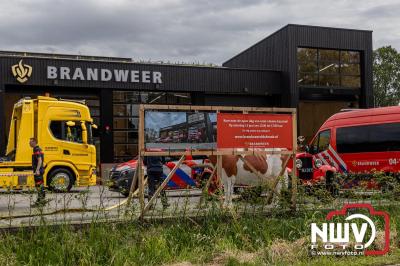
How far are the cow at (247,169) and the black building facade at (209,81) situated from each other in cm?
1996

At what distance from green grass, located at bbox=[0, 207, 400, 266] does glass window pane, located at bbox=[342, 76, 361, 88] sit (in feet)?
91.6

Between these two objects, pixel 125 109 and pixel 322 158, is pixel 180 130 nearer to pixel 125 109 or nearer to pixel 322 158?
pixel 322 158

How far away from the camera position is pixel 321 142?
1792 centimetres

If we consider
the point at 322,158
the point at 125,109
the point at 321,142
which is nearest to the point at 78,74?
the point at 125,109

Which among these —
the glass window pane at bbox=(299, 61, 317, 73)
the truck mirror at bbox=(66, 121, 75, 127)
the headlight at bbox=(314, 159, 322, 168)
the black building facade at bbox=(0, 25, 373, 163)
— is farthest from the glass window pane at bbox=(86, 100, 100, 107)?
the headlight at bbox=(314, 159, 322, 168)

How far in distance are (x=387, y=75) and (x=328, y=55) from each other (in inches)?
1271

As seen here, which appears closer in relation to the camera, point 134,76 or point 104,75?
point 104,75

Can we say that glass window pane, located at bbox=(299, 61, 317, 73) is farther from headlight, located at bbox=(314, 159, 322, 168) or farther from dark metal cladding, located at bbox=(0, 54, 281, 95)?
headlight, located at bbox=(314, 159, 322, 168)

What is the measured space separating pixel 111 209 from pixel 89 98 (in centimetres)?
2323

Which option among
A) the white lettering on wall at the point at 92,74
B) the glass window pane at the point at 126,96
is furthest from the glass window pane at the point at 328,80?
the white lettering on wall at the point at 92,74

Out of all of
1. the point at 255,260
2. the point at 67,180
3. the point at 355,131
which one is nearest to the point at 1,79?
the point at 67,180

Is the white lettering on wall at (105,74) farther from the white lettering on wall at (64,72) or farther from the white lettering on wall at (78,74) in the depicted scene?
the white lettering on wall at (64,72)

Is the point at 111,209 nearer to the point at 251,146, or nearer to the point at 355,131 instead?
the point at 251,146

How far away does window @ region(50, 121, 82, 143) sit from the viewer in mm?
20516
